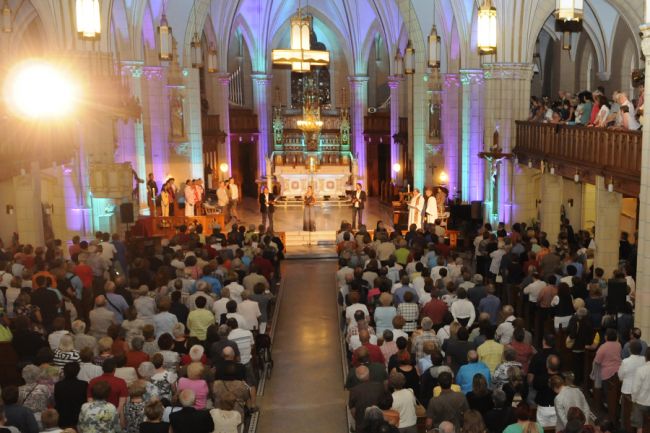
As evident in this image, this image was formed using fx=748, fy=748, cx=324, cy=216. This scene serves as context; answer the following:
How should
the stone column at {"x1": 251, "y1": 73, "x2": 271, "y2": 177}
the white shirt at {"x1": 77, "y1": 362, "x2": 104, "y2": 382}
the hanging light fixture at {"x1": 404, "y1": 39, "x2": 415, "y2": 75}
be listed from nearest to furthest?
the white shirt at {"x1": 77, "y1": 362, "x2": 104, "y2": 382} < the hanging light fixture at {"x1": 404, "y1": 39, "x2": 415, "y2": 75} < the stone column at {"x1": 251, "y1": 73, "x2": 271, "y2": 177}

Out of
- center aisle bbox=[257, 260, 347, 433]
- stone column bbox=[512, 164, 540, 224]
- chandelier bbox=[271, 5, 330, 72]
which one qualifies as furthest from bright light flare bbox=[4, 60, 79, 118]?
stone column bbox=[512, 164, 540, 224]

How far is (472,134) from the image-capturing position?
2606 centimetres

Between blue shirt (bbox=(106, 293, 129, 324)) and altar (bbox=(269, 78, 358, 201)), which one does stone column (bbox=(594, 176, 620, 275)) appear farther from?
altar (bbox=(269, 78, 358, 201))

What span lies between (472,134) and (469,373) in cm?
1882

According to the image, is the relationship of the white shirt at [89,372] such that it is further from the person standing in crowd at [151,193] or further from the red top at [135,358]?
the person standing in crowd at [151,193]

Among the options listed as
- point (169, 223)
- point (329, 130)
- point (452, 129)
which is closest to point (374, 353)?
point (169, 223)

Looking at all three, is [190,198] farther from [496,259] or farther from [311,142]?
[311,142]

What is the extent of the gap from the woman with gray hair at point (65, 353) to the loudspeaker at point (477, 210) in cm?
1734

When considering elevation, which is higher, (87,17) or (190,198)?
(87,17)

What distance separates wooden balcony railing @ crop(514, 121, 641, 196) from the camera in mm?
13391

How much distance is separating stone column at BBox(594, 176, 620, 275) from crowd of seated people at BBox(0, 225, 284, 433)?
22.6ft

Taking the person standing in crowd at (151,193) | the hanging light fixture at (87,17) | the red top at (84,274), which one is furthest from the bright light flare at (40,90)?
the person standing in crowd at (151,193)

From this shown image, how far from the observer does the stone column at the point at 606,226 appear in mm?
15258

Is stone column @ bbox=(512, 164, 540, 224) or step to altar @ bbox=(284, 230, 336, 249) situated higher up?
stone column @ bbox=(512, 164, 540, 224)
